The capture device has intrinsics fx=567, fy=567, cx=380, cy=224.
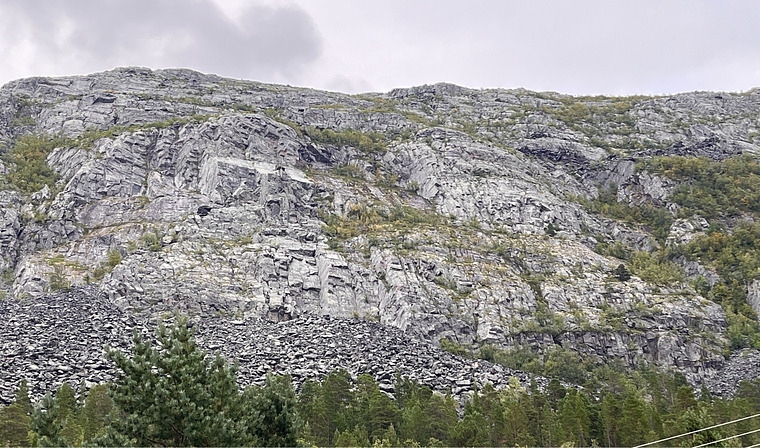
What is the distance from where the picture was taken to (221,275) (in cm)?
6266

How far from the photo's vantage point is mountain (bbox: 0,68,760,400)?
55044 mm

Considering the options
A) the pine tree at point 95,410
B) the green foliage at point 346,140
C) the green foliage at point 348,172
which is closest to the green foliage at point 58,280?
the pine tree at point 95,410

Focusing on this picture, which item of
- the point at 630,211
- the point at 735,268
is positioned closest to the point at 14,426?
the point at 735,268

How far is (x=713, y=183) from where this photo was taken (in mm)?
91438

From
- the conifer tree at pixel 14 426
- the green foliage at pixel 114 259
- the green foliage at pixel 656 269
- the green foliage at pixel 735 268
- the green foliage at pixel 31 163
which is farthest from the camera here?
the green foliage at pixel 31 163

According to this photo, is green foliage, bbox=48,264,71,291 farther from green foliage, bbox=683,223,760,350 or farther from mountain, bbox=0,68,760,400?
green foliage, bbox=683,223,760,350

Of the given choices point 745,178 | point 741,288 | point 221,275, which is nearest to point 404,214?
point 221,275

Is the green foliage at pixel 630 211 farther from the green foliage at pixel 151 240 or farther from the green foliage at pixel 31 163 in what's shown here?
the green foliage at pixel 31 163

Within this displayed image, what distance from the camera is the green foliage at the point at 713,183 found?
280ft

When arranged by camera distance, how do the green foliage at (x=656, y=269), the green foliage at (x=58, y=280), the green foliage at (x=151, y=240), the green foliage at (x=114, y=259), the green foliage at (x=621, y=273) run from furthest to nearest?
the green foliage at (x=656, y=269)
the green foliage at (x=621, y=273)
the green foliage at (x=151, y=240)
the green foliage at (x=114, y=259)
the green foliage at (x=58, y=280)

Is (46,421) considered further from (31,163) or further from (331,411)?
(31,163)

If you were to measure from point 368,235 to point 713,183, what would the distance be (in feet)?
191

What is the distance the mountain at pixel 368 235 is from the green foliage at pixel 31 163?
47 cm

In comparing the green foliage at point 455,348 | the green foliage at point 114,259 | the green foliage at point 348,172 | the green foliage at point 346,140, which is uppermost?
the green foliage at point 346,140
